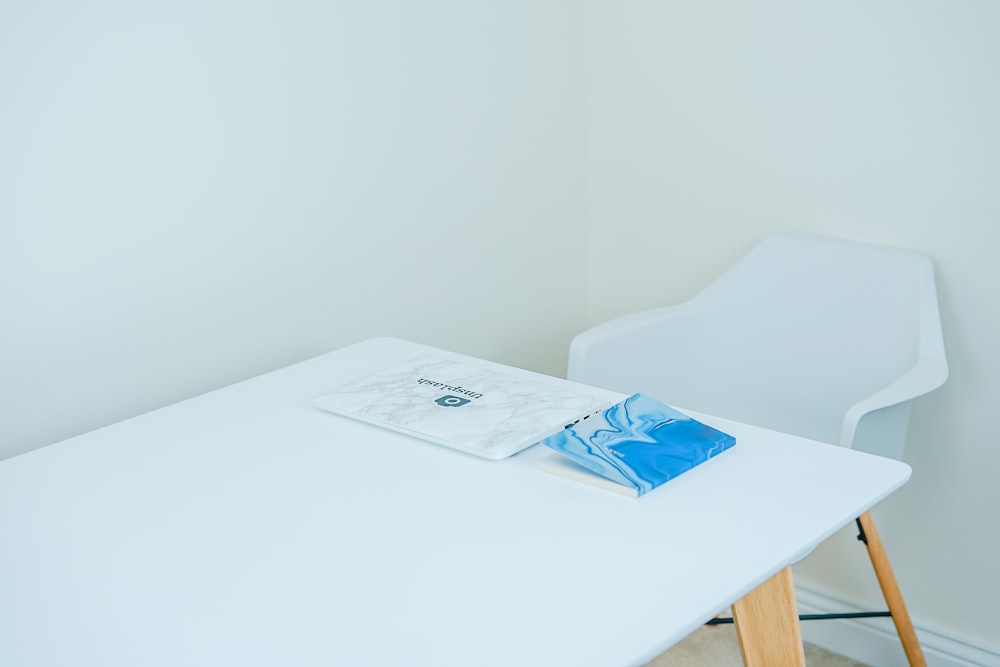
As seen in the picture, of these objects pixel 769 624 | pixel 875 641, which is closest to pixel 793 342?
pixel 875 641

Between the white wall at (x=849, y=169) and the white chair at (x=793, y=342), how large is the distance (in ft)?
0.32

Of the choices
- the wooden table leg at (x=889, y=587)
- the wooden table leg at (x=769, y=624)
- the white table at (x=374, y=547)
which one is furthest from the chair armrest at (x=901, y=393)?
the wooden table leg at (x=769, y=624)

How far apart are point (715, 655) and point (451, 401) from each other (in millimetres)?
987

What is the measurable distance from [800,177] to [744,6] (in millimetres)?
328

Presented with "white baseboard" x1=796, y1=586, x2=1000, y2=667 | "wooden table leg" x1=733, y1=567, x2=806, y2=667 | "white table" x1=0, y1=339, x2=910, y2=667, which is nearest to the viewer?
"white table" x1=0, y1=339, x2=910, y2=667

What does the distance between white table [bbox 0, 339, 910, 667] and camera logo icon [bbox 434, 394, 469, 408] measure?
80 mm

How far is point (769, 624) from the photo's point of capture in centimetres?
98

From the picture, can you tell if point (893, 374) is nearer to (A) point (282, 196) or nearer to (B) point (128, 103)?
(A) point (282, 196)

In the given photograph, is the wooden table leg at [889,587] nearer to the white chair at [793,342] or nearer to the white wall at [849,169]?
the white chair at [793,342]

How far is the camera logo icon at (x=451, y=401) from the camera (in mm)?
1274

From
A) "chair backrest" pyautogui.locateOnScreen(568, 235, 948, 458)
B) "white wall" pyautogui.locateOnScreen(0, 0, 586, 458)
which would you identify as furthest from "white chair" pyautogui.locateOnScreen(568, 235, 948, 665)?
"white wall" pyautogui.locateOnScreen(0, 0, 586, 458)

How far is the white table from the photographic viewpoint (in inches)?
33.1

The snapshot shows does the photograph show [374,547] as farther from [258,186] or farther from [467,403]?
[258,186]

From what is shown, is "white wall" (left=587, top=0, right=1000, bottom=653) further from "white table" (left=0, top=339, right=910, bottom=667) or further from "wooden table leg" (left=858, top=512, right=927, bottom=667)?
A: "white table" (left=0, top=339, right=910, bottom=667)
